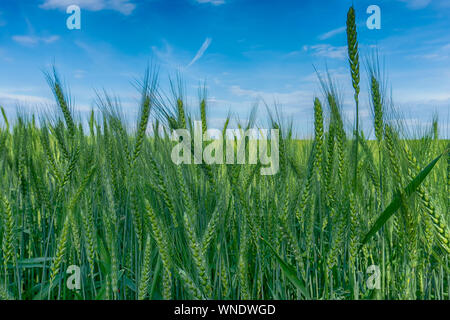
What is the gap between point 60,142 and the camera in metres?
1.89

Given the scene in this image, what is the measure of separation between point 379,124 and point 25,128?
1.99 m

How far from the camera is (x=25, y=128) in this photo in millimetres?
2096

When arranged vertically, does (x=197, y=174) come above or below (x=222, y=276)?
above

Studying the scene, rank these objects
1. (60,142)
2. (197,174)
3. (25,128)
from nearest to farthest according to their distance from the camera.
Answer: (197,174)
(60,142)
(25,128)

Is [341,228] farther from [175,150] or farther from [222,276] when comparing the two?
[175,150]
